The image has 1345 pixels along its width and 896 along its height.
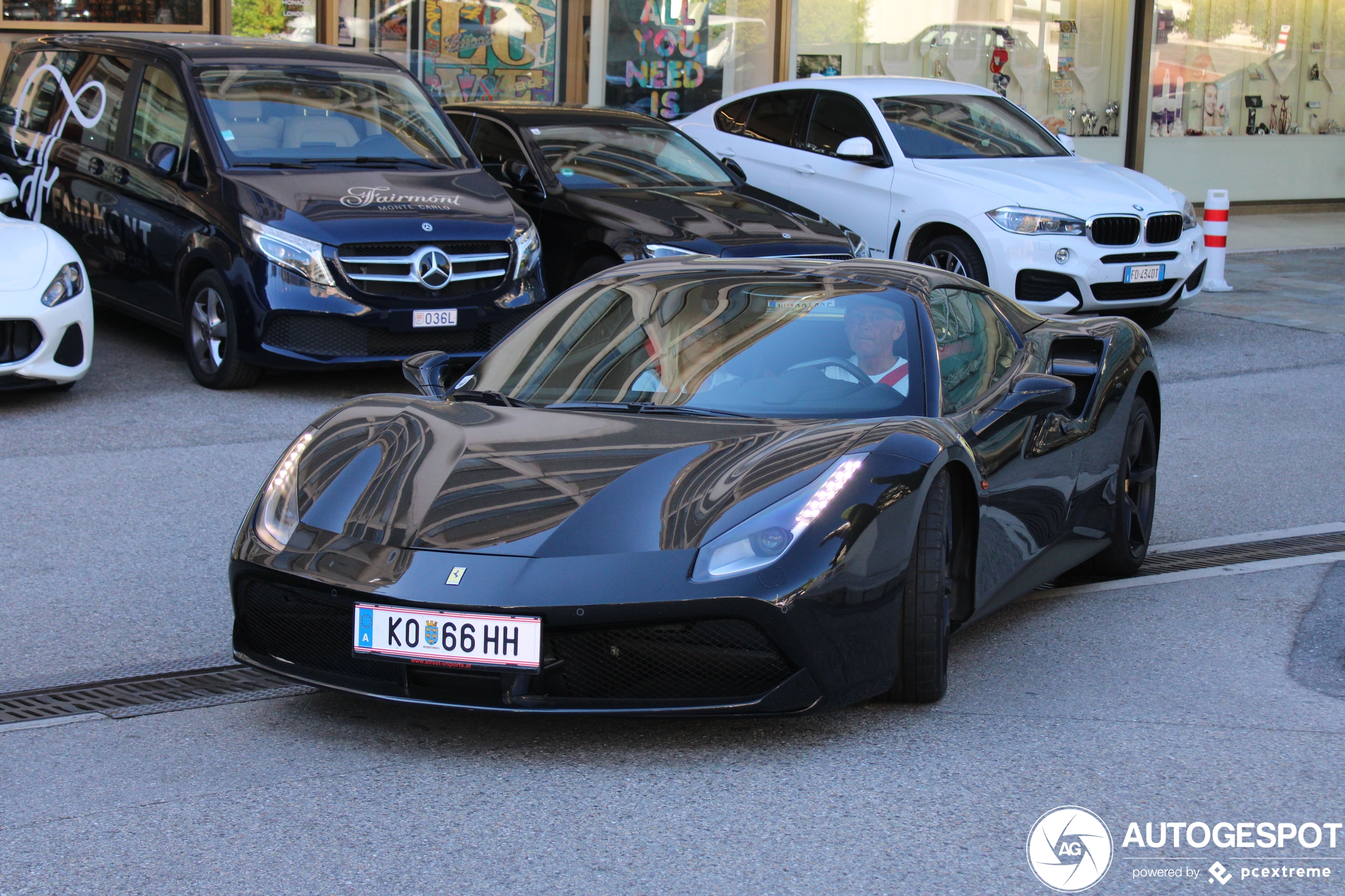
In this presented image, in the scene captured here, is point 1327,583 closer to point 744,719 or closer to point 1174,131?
point 744,719

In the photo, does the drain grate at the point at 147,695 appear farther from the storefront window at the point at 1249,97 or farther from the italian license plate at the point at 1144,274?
the storefront window at the point at 1249,97

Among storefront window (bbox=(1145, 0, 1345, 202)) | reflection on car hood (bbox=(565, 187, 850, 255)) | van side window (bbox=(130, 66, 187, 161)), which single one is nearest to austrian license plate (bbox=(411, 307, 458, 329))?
reflection on car hood (bbox=(565, 187, 850, 255))

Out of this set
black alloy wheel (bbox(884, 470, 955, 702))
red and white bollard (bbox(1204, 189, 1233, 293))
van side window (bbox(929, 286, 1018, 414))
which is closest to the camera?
black alloy wheel (bbox(884, 470, 955, 702))

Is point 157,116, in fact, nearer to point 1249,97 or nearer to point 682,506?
point 682,506

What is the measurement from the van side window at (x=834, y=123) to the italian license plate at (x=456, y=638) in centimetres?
898

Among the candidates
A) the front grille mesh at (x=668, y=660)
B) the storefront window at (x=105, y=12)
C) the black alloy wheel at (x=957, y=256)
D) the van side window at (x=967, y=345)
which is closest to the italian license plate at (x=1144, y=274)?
the black alloy wheel at (x=957, y=256)

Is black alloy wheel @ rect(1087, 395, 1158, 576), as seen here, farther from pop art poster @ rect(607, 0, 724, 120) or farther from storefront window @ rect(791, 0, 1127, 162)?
storefront window @ rect(791, 0, 1127, 162)

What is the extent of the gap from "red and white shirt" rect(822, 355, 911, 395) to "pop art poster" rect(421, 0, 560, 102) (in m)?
11.1

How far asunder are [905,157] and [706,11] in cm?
602

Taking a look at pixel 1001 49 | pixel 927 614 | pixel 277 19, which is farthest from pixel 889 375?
pixel 1001 49

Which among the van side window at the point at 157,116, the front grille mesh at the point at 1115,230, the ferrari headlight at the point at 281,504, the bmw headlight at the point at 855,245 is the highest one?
the van side window at the point at 157,116

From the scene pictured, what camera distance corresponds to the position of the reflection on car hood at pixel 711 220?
387 inches

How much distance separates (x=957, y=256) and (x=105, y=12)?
7.51 metres

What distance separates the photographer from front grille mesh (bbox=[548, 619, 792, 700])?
387 cm
